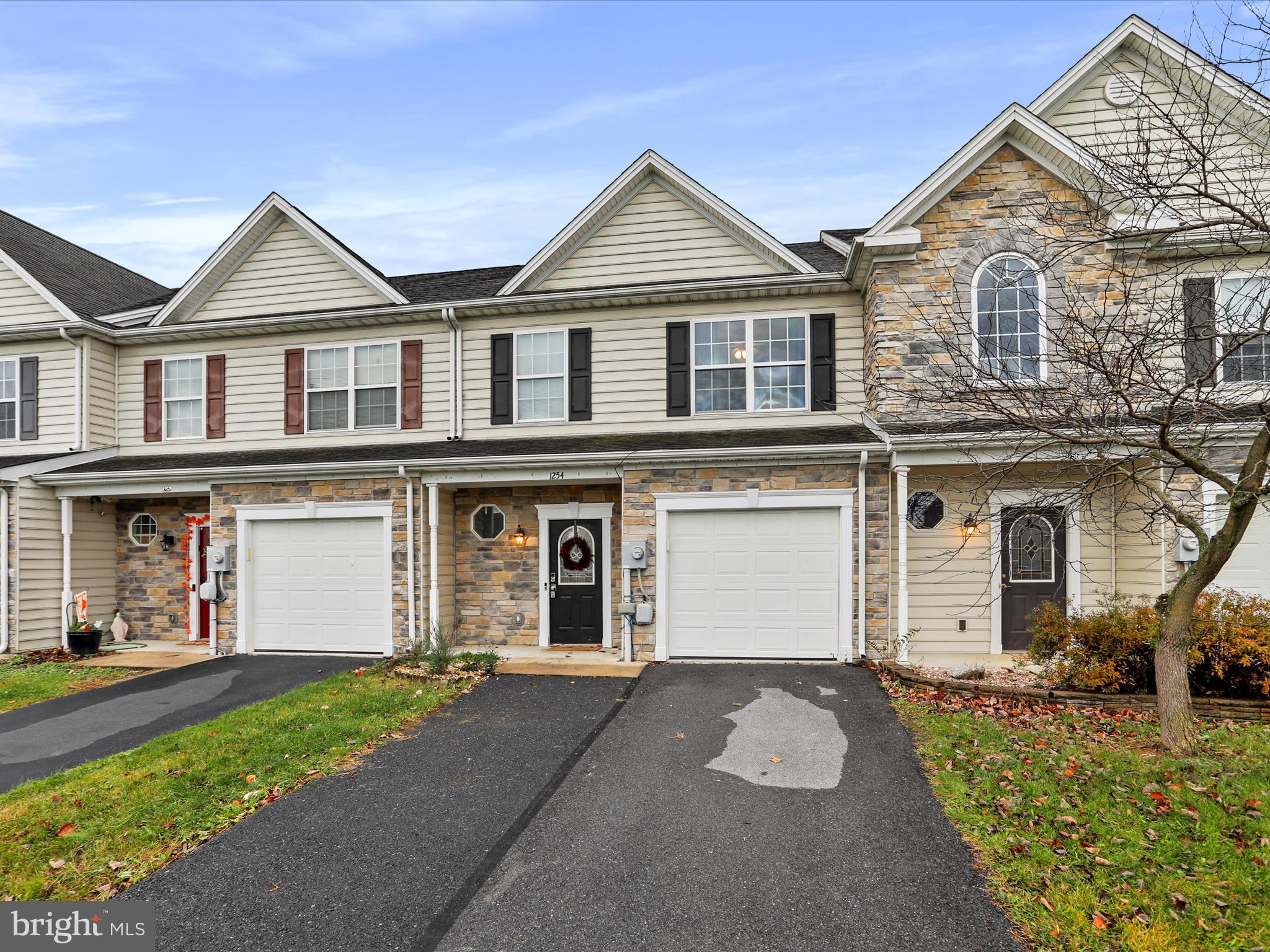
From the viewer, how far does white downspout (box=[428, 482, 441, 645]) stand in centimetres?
1074

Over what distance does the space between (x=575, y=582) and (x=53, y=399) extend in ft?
34.6

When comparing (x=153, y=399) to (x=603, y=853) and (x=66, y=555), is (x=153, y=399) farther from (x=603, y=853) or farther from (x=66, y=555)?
(x=603, y=853)

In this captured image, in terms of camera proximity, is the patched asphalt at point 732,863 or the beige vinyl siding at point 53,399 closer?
the patched asphalt at point 732,863

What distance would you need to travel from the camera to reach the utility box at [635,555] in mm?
9867

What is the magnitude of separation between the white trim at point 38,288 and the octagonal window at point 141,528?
3.78 meters

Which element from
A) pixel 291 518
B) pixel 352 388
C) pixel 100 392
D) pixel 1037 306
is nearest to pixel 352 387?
pixel 352 388

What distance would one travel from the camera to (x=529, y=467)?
34.2 feet

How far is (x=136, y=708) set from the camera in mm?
8242

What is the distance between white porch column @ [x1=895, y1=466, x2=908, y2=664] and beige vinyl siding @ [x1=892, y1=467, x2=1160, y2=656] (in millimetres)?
331

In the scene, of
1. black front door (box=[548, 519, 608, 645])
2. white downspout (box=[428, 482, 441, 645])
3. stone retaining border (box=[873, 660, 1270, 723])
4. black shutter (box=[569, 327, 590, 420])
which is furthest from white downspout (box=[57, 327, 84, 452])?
stone retaining border (box=[873, 660, 1270, 723])

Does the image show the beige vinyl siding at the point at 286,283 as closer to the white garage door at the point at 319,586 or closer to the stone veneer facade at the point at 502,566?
the white garage door at the point at 319,586

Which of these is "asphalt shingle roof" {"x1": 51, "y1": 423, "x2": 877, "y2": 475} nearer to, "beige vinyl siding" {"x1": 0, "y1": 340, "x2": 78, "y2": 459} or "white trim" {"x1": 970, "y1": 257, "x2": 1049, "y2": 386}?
"beige vinyl siding" {"x1": 0, "y1": 340, "x2": 78, "y2": 459}

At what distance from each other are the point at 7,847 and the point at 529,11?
17.7 meters

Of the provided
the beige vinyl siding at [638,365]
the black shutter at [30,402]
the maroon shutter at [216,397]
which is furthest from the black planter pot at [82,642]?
the beige vinyl siding at [638,365]
